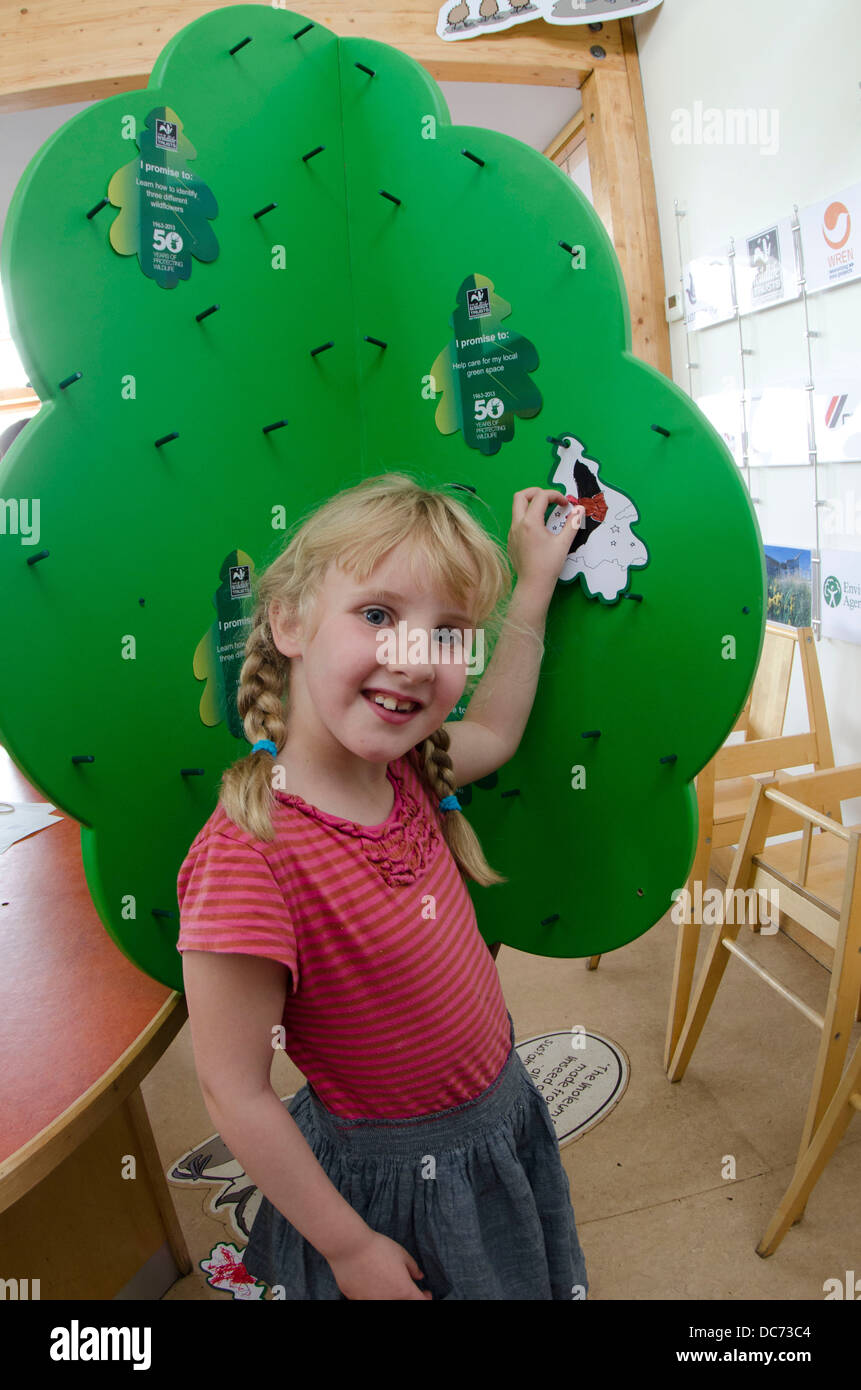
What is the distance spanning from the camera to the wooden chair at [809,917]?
163 cm

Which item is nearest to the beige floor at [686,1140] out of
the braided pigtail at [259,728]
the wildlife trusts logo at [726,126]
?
the braided pigtail at [259,728]

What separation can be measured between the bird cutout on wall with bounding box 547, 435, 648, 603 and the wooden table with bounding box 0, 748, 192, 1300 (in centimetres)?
66

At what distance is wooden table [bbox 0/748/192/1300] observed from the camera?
886 mm

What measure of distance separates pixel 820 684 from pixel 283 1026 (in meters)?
2.07

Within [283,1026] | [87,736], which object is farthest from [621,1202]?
[87,736]

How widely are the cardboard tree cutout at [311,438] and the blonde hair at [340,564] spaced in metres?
0.11

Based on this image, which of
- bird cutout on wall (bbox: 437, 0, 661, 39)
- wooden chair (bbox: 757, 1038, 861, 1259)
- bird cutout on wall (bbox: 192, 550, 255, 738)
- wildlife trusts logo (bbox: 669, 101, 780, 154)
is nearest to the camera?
bird cutout on wall (bbox: 192, 550, 255, 738)

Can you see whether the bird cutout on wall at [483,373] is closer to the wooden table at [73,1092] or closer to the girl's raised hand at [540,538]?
the girl's raised hand at [540,538]

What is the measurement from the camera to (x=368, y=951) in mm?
865

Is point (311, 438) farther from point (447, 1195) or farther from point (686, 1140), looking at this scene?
point (686, 1140)

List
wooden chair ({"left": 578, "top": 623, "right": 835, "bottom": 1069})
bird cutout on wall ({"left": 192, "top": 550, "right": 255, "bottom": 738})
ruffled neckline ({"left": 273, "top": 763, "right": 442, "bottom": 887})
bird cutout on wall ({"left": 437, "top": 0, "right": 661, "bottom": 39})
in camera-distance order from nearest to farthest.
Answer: ruffled neckline ({"left": 273, "top": 763, "right": 442, "bottom": 887}), bird cutout on wall ({"left": 192, "top": 550, "right": 255, "bottom": 738}), wooden chair ({"left": 578, "top": 623, "right": 835, "bottom": 1069}), bird cutout on wall ({"left": 437, "top": 0, "right": 661, "bottom": 39})

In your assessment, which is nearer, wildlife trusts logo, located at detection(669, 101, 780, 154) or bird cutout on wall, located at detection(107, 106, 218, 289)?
bird cutout on wall, located at detection(107, 106, 218, 289)

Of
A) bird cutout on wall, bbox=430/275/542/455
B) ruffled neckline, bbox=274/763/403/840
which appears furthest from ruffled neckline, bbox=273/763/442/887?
bird cutout on wall, bbox=430/275/542/455

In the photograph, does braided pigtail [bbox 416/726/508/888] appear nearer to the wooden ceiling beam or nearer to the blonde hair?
the blonde hair
